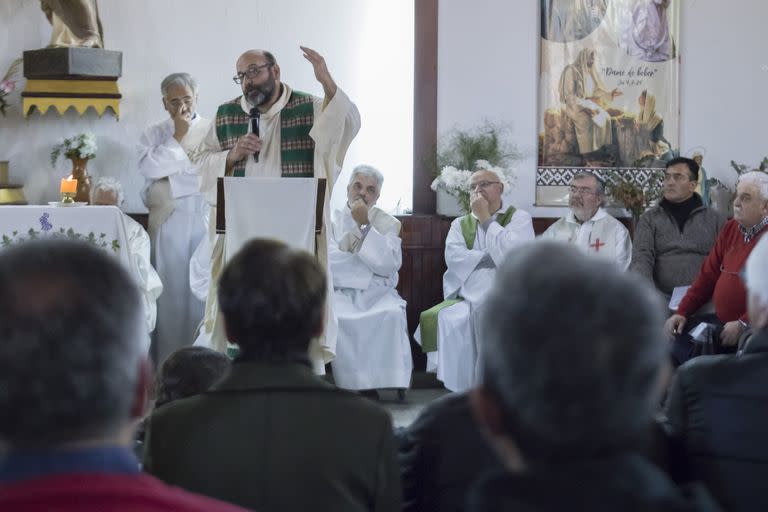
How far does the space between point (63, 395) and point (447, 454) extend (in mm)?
1135

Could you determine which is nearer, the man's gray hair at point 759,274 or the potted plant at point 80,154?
the man's gray hair at point 759,274

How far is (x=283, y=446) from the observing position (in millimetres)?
2080

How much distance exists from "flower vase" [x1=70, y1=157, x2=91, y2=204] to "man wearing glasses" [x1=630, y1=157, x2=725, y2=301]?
3.55 m

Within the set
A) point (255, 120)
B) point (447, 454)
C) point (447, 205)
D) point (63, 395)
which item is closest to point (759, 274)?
point (447, 454)

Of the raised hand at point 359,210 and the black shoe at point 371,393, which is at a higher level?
the raised hand at point 359,210

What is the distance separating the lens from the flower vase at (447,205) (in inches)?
306

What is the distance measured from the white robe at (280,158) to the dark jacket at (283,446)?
347 cm

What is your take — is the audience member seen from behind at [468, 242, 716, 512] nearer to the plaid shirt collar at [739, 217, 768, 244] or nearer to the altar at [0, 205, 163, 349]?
the plaid shirt collar at [739, 217, 768, 244]

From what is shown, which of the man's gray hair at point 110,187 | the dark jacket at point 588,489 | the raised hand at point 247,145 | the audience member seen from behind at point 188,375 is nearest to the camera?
the dark jacket at point 588,489

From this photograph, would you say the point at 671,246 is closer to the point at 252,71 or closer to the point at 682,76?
the point at 682,76

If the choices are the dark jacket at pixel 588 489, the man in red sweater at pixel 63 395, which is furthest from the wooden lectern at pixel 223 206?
the dark jacket at pixel 588 489

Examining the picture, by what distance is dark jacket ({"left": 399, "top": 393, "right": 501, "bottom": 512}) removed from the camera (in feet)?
7.26

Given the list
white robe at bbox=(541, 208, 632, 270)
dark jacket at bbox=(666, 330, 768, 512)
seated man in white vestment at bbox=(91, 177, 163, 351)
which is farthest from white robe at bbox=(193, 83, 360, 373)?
dark jacket at bbox=(666, 330, 768, 512)

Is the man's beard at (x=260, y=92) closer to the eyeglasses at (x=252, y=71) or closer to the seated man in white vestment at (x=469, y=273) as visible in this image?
the eyeglasses at (x=252, y=71)
